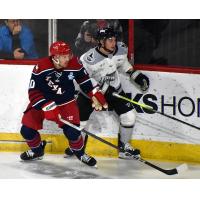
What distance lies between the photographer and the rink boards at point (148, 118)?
5.15 meters

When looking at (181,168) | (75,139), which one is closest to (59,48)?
(75,139)

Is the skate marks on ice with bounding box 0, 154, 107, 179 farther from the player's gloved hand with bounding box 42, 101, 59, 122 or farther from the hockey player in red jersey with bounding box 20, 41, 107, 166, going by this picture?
the player's gloved hand with bounding box 42, 101, 59, 122

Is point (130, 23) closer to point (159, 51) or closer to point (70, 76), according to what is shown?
point (159, 51)

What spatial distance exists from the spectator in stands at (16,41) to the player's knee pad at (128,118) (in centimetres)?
80

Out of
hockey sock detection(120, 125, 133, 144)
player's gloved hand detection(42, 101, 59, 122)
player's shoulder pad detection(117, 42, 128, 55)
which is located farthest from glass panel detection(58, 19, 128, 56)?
hockey sock detection(120, 125, 133, 144)

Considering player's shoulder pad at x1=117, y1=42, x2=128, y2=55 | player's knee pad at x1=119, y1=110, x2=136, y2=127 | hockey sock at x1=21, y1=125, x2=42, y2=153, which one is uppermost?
player's shoulder pad at x1=117, y1=42, x2=128, y2=55

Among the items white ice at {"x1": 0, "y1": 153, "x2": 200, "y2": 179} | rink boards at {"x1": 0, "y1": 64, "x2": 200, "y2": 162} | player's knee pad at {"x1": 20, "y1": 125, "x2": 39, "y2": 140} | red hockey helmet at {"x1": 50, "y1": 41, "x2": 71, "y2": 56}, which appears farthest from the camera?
rink boards at {"x1": 0, "y1": 64, "x2": 200, "y2": 162}

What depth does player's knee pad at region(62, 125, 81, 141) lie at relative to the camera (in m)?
4.93

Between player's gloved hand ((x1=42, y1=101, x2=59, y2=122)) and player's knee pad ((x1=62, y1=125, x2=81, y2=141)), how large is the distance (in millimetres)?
133

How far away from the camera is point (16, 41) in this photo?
526 cm

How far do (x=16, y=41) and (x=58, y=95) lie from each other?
0.60 metres

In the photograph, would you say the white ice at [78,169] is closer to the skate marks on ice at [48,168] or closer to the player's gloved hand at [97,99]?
the skate marks on ice at [48,168]

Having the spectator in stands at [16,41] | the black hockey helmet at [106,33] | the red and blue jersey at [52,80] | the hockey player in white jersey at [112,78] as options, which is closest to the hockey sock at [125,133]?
the hockey player in white jersey at [112,78]

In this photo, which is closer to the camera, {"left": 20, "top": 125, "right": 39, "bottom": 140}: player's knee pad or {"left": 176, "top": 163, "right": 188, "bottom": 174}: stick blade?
{"left": 176, "top": 163, "right": 188, "bottom": 174}: stick blade
